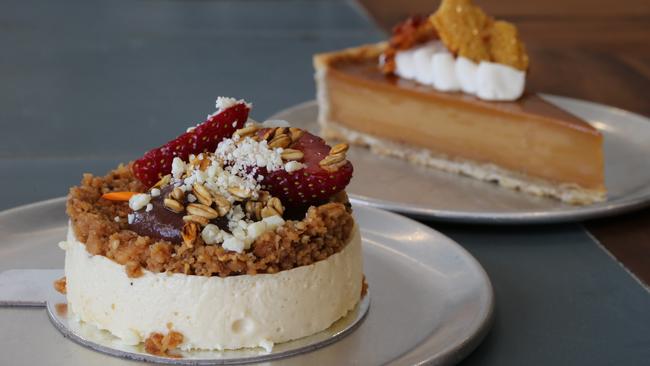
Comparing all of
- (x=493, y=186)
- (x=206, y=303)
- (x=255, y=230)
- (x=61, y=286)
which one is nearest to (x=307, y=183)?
(x=255, y=230)

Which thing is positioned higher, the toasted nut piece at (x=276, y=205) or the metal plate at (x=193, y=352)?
the toasted nut piece at (x=276, y=205)

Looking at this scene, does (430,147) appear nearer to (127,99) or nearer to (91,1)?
(127,99)

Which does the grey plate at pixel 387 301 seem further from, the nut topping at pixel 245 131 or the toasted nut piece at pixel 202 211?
the nut topping at pixel 245 131

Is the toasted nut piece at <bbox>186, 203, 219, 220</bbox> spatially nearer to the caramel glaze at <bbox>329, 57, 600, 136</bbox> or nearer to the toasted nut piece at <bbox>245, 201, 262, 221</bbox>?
the toasted nut piece at <bbox>245, 201, 262, 221</bbox>

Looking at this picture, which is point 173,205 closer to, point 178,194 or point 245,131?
point 178,194

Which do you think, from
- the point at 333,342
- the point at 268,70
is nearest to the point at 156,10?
the point at 268,70

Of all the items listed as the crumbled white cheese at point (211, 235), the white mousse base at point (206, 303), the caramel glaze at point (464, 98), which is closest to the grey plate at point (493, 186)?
the caramel glaze at point (464, 98)
